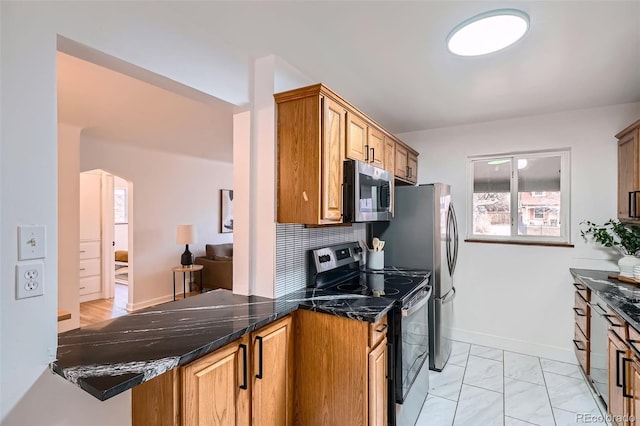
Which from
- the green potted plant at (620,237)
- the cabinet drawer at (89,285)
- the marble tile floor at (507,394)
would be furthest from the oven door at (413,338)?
the cabinet drawer at (89,285)

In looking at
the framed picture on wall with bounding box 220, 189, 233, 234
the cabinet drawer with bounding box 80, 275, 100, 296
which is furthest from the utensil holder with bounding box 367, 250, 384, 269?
the cabinet drawer with bounding box 80, 275, 100, 296

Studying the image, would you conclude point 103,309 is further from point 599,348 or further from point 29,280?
point 599,348

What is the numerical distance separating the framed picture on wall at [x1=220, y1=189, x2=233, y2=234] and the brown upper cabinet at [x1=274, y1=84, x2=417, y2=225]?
4495 mm

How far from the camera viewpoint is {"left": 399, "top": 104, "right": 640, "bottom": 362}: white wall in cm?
288

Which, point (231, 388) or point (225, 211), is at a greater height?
point (225, 211)

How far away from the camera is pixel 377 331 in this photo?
173 centimetres

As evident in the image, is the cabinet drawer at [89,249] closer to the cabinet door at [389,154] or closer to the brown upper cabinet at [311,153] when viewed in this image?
the brown upper cabinet at [311,153]

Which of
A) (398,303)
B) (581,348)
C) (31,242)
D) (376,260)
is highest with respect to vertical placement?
(31,242)

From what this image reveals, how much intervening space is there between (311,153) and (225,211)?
4.76 m

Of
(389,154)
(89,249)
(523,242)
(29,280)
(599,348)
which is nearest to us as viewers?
(29,280)

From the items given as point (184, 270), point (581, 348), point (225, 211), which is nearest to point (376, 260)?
point (581, 348)

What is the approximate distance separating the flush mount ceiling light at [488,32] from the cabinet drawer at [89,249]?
625 centimetres

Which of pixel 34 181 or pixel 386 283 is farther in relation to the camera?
pixel 386 283

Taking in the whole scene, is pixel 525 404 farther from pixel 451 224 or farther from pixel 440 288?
pixel 451 224
